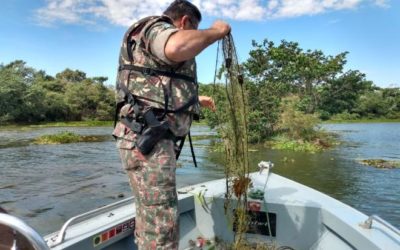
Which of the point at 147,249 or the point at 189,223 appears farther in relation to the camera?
the point at 189,223

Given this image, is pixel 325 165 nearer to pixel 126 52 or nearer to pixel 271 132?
pixel 271 132

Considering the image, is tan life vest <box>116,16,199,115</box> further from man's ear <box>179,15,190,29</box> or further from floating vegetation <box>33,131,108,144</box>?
floating vegetation <box>33,131,108,144</box>

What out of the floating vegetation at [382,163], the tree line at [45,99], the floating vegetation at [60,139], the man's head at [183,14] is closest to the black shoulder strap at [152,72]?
the man's head at [183,14]

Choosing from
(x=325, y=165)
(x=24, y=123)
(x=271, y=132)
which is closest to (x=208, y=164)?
(x=325, y=165)

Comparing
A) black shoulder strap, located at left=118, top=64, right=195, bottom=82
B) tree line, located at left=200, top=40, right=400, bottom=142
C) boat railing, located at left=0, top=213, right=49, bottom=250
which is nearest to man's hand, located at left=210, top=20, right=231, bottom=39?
black shoulder strap, located at left=118, top=64, right=195, bottom=82

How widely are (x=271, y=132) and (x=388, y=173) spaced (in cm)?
1095

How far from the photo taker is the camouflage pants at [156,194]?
7.65 feet

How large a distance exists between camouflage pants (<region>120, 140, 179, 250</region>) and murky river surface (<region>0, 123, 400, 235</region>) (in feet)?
21.0

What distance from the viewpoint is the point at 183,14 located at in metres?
2.41

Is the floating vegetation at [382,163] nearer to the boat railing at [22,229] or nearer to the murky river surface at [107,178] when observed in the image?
A: the murky river surface at [107,178]

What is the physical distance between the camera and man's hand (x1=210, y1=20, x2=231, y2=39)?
7.18ft

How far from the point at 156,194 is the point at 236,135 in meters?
1.05

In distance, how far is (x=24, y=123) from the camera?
159 feet

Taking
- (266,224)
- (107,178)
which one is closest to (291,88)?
(107,178)
